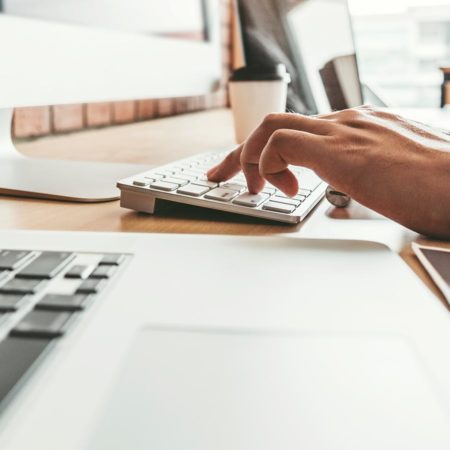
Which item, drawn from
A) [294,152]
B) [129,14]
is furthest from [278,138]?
[129,14]

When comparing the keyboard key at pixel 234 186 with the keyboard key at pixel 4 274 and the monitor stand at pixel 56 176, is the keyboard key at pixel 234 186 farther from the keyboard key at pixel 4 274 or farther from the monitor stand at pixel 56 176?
the keyboard key at pixel 4 274

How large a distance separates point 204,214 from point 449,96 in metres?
1.87

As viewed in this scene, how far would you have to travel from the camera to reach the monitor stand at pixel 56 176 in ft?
1.86

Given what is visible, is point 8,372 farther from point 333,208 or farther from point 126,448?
point 333,208

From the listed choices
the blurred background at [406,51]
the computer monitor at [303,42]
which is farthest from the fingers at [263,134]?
the blurred background at [406,51]

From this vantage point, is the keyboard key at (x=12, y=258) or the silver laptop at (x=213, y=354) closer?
the silver laptop at (x=213, y=354)

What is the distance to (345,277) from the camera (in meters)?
0.32

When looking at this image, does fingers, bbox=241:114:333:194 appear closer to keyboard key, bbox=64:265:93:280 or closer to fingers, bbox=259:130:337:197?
fingers, bbox=259:130:337:197

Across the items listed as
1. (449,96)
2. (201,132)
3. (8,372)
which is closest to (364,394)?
(8,372)

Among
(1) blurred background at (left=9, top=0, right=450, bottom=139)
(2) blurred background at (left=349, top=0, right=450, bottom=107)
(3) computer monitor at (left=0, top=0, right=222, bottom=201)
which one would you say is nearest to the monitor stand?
(3) computer monitor at (left=0, top=0, right=222, bottom=201)

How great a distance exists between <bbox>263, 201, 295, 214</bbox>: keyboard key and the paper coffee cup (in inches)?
20.6

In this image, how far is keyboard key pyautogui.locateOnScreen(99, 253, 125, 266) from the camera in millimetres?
312

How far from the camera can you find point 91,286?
0.90 feet

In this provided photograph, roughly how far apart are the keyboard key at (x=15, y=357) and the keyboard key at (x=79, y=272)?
65mm
